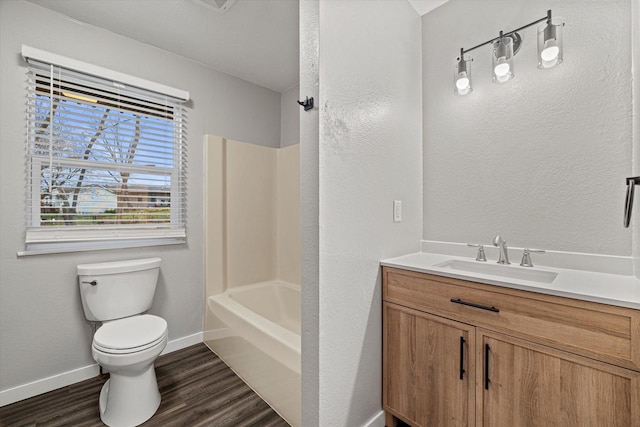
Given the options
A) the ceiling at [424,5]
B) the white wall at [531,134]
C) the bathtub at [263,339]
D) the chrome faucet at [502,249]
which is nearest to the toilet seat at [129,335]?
the bathtub at [263,339]

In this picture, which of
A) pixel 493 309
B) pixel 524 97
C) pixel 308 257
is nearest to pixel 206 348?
pixel 308 257

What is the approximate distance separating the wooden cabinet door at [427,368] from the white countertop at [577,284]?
0.70 feet

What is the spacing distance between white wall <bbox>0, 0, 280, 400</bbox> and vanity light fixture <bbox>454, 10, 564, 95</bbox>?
2.02 meters

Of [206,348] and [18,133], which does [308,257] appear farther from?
[18,133]

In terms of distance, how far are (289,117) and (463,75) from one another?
5.85ft

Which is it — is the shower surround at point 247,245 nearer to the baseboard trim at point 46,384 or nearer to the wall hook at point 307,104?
the baseboard trim at point 46,384

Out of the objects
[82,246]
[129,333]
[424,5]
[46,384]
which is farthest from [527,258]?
[46,384]

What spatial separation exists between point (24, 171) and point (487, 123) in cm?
277

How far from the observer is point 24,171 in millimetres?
1688

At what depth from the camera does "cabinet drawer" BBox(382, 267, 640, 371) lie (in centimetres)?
86

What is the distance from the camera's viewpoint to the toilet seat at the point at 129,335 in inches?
58.2

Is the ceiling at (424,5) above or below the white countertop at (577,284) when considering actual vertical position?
above

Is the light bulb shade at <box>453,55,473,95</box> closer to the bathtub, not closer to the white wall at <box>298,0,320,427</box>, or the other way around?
the white wall at <box>298,0,320,427</box>

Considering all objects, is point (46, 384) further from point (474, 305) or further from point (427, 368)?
point (474, 305)
